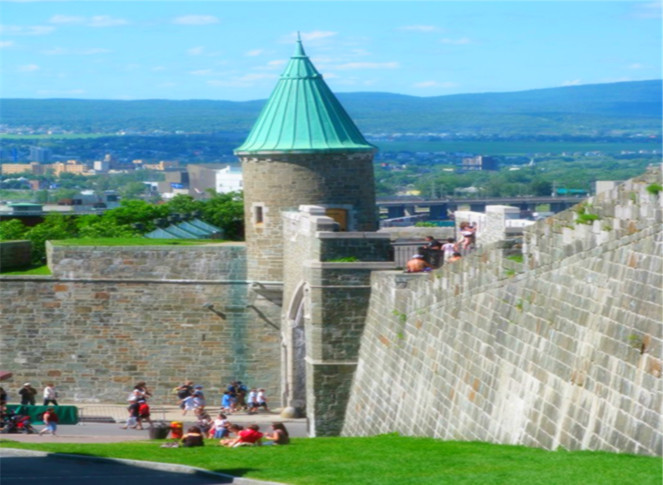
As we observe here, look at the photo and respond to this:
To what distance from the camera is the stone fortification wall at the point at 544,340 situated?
1665 centimetres

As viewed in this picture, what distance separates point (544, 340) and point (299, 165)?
57.2ft

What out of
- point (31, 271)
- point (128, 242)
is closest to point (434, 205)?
point (128, 242)

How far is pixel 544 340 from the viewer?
19719 millimetres

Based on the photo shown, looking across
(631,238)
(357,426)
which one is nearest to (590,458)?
(631,238)

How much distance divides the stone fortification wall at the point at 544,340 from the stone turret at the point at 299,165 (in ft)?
29.2

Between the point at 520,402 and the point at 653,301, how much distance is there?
416 cm

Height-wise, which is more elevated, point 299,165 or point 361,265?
point 299,165

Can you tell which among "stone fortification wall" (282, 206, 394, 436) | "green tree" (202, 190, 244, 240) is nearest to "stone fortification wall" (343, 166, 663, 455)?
"stone fortification wall" (282, 206, 394, 436)

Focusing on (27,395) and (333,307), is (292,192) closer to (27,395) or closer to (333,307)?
(27,395)

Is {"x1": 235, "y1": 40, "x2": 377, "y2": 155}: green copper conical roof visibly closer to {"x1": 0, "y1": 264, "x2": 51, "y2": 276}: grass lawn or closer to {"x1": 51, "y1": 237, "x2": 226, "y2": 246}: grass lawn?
{"x1": 51, "y1": 237, "x2": 226, "y2": 246}: grass lawn

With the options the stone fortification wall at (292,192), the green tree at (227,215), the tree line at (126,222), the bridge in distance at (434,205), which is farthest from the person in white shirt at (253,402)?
the bridge in distance at (434,205)

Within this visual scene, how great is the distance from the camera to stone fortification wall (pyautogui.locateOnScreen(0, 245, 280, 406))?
38375mm

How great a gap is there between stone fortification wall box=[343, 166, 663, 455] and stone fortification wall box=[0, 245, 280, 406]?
1065 centimetres

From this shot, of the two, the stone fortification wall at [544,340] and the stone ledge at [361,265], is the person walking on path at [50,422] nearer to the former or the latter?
the stone ledge at [361,265]
